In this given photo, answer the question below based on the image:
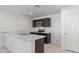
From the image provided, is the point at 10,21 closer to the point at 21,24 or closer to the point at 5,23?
the point at 5,23

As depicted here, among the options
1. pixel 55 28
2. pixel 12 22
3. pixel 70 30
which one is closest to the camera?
pixel 70 30

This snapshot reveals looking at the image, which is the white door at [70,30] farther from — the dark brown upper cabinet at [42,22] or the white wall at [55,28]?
the dark brown upper cabinet at [42,22]

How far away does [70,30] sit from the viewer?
3.92m

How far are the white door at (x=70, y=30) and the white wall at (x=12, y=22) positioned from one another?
118 inches

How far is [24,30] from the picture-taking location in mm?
6336

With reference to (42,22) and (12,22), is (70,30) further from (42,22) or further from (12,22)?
(12,22)

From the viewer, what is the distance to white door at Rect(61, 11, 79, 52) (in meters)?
3.73

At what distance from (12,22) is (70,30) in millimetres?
3437

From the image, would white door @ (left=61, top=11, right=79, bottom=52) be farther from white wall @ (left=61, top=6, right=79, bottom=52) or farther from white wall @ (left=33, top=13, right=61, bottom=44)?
white wall @ (left=33, top=13, right=61, bottom=44)

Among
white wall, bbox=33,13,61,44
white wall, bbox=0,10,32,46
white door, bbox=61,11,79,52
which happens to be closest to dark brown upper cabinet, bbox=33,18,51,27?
white wall, bbox=33,13,61,44

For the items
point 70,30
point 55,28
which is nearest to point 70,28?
point 70,30

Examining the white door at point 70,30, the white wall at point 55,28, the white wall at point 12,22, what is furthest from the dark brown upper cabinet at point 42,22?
the white door at point 70,30

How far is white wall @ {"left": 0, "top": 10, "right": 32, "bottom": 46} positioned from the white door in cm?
300
